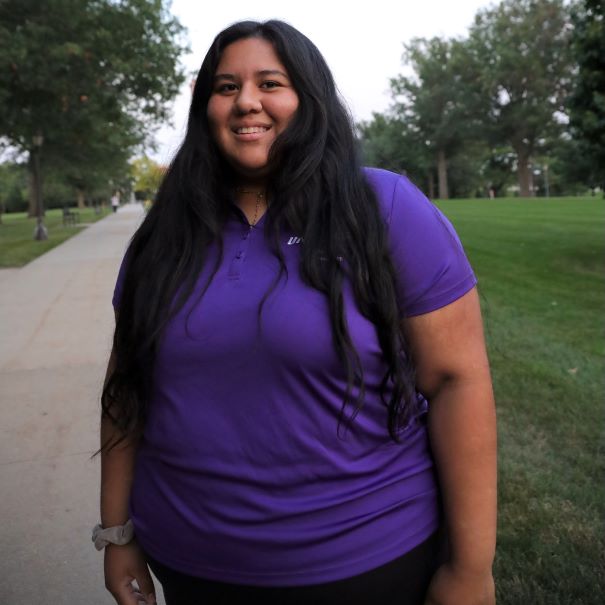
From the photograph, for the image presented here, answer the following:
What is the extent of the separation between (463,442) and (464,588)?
0.93 ft

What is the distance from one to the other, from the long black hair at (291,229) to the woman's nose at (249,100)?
0.26ft

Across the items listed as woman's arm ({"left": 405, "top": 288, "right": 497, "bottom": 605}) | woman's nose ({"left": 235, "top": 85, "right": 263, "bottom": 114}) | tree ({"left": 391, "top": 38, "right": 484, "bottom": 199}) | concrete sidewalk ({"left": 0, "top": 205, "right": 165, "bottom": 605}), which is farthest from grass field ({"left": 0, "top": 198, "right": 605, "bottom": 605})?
tree ({"left": 391, "top": 38, "right": 484, "bottom": 199})

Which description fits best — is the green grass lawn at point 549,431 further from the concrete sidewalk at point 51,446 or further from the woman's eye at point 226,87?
the concrete sidewalk at point 51,446

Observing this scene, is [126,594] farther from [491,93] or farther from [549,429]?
[491,93]

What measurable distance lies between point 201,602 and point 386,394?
566mm

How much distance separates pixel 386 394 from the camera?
4.76 ft

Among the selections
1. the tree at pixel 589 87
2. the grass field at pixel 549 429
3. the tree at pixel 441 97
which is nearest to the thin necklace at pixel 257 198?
the grass field at pixel 549 429

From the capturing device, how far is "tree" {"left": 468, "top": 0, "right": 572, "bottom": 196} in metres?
51.0

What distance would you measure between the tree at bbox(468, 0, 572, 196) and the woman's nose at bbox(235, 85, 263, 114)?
51978mm

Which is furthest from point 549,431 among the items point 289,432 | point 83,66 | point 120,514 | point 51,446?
point 83,66

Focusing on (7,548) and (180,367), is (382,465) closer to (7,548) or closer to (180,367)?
(180,367)

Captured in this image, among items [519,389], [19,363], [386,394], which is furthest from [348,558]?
[19,363]

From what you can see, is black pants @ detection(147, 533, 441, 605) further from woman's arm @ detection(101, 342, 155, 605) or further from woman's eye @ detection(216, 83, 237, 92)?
woman's eye @ detection(216, 83, 237, 92)

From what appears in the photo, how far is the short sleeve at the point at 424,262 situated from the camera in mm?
1382
